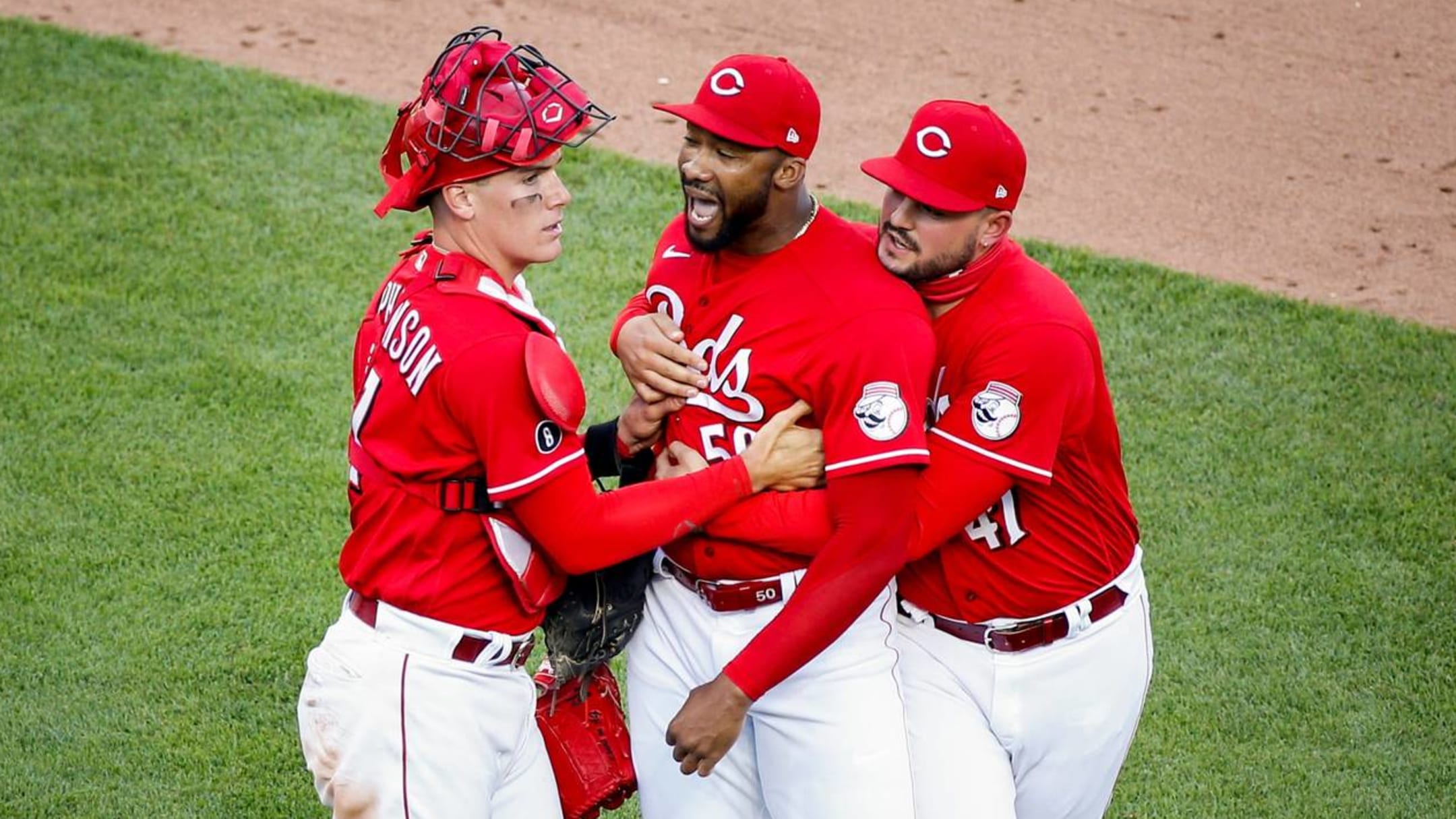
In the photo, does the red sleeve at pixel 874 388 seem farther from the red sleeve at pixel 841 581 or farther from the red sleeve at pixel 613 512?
the red sleeve at pixel 613 512

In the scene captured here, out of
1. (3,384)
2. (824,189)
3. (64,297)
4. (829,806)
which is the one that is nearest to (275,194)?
(64,297)

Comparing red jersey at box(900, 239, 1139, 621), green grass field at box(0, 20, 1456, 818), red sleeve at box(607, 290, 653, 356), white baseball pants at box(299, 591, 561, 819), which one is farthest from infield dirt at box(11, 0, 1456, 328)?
white baseball pants at box(299, 591, 561, 819)

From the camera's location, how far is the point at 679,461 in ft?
12.0

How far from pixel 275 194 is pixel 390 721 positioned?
5130 millimetres

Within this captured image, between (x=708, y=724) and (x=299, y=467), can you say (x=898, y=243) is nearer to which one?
(x=708, y=724)

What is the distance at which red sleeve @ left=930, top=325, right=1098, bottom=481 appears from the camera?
3504mm

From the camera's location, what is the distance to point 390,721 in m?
3.45

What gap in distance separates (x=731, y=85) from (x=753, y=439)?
29.0 inches

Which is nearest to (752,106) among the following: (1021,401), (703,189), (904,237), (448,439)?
(703,189)

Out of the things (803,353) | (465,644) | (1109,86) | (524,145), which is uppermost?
(524,145)

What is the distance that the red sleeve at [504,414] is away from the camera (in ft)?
10.7

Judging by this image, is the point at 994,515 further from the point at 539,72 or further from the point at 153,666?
the point at 153,666

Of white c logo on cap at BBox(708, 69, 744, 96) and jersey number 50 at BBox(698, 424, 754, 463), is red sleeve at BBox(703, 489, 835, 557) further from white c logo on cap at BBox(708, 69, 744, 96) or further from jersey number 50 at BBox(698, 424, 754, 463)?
white c logo on cap at BBox(708, 69, 744, 96)

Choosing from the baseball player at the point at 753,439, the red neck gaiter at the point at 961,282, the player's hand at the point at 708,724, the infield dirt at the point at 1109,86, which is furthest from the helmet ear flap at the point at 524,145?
the infield dirt at the point at 1109,86
